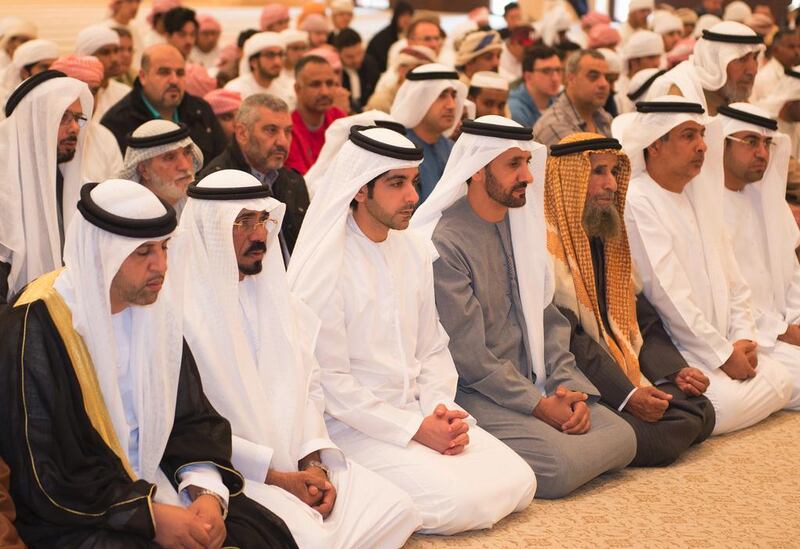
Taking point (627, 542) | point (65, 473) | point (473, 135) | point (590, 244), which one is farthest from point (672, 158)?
point (65, 473)

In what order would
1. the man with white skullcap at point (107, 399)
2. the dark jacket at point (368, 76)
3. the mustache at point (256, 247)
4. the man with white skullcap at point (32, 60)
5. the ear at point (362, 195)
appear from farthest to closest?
the dark jacket at point (368, 76) < the man with white skullcap at point (32, 60) < the ear at point (362, 195) < the mustache at point (256, 247) < the man with white skullcap at point (107, 399)

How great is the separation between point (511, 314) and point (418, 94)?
2.27m

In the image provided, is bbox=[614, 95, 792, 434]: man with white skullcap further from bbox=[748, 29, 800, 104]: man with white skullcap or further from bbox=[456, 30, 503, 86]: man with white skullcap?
bbox=[748, 29, 800, 104]: man with white skullcap

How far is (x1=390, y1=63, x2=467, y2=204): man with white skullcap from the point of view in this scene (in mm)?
6535

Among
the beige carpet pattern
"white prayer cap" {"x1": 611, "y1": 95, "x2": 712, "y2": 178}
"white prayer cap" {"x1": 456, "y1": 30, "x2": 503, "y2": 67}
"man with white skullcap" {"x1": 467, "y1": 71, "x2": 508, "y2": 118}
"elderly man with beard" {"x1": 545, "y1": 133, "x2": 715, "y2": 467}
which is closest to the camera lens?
the beige carpet pattern

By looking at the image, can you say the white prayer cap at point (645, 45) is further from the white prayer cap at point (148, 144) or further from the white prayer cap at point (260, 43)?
the white prayer cap at point (148, 144)

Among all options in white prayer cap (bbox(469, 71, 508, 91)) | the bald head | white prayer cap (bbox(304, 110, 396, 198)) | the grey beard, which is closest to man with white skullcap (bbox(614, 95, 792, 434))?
the grey beard

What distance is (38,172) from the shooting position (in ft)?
15.1

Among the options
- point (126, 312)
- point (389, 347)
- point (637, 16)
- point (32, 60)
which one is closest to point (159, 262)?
point (126, 312)

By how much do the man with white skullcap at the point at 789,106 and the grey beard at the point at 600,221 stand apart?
10.0 ft

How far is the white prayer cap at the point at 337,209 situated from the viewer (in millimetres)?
4062

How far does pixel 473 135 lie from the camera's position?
454 centimetres

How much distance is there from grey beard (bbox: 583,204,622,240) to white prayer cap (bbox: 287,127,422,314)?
1052 millimetres

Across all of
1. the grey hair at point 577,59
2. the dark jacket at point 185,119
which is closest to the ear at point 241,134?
the dark jacket at point 185,119
